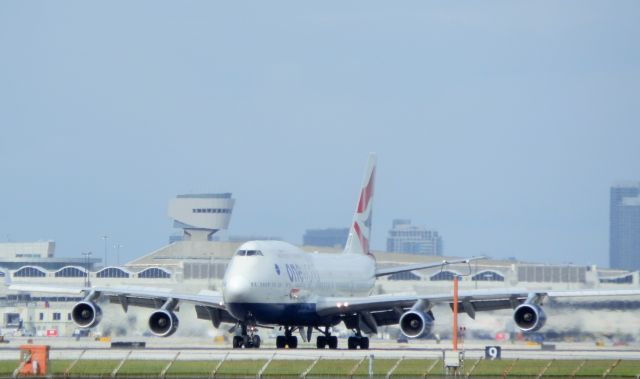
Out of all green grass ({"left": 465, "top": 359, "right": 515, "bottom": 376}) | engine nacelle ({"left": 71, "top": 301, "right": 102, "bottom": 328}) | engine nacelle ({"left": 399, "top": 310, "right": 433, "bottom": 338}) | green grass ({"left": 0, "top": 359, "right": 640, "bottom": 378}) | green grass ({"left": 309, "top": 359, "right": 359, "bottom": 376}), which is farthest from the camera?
engine nacelle ({"left": 71, "top": 301, "right": 102, "bottom": 328})

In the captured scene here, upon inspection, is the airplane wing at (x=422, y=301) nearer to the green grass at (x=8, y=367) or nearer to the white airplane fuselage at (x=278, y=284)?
the white airplane fuselage at (x=278, y=284)

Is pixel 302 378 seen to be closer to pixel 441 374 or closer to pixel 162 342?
pixel 441 374

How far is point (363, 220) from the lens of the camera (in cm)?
8262

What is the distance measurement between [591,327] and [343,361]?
25355 mm

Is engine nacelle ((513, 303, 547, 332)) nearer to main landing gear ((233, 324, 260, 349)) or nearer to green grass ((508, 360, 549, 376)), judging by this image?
green grass ((508, 360, 549, 376))

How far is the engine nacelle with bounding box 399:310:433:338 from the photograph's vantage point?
65.0m

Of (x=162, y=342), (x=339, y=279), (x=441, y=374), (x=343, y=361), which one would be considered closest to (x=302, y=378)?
(x=441, y=374)

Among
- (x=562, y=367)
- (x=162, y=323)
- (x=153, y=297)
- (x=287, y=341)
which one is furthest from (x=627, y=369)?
(x=153, y=297)

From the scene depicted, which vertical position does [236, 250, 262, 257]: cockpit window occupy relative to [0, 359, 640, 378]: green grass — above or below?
above

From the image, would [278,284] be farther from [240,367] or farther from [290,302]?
[240,367]

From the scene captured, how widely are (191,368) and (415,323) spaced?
19.1 meters

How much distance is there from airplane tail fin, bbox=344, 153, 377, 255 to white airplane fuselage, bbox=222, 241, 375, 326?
7.68 m

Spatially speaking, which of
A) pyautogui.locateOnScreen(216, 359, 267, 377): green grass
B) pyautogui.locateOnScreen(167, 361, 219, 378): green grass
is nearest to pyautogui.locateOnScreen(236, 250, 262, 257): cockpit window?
pyautogui.locateOnScreen(216, 359, 267, 377): green grass

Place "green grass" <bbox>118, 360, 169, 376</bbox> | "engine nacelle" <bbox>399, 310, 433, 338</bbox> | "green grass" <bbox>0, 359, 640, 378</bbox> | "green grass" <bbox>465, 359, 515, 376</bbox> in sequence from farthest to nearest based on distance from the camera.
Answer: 1. "engine nacelle" <bbox>399, 310, 433, 338</bbox>
2. "green grass" <bbox>465, 359, 515, 376</bbox>
3. "green grass" <bbox>0, 359, 640, 378</bbox>
4. "green grass" <bbox>118, 360, 169, 376</bbox>
